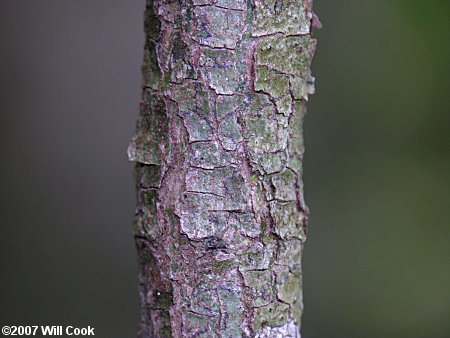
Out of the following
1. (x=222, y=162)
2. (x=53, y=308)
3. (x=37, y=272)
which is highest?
(x=222, y=162)

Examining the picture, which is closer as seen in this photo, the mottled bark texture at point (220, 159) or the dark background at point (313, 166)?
the mottled bark texture at point (220, 159)

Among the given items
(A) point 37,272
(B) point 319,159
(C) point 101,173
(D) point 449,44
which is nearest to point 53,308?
(A) point 37,272

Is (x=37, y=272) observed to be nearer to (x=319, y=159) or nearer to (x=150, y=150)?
(x=319, y=159)

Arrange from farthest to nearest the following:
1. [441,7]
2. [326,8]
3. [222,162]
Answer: [326,8] < [441,7] < [222,162]

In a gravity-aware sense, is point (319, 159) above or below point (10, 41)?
below

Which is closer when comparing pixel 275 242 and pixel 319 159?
pixel 275 242
